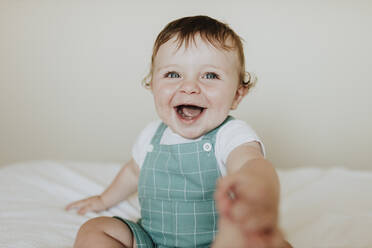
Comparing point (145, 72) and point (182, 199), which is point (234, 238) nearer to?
point (182, 199)

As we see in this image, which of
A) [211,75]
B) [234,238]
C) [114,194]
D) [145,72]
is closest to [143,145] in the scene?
[114,194]

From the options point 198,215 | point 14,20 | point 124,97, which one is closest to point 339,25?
point 124,97

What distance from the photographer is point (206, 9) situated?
1960 mm

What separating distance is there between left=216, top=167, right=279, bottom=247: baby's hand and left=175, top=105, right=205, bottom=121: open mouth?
447mm

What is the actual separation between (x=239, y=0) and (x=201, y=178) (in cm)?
138

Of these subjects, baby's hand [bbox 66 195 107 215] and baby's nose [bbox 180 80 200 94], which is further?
baby's hand [bbox 66 195 107 215]

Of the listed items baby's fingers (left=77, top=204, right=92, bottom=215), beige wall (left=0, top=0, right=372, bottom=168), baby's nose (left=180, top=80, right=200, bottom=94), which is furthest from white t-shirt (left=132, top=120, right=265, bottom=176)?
beige wall (left=0, top=0, right=372, bottom=168)

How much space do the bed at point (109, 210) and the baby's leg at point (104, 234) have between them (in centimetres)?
13

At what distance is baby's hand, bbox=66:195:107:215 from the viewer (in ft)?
3.70

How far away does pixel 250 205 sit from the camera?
0.44 m

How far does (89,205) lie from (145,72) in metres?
1.10

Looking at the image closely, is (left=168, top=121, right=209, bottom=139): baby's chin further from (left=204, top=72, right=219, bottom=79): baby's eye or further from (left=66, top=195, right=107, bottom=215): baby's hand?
(left=66, top=195, right=107, bottom=215): baby's hand

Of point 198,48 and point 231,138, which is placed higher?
point 198,48

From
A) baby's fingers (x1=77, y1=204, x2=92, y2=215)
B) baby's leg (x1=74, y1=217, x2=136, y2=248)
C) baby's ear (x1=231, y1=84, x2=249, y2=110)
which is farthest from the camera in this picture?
baby's fingers (x1=77, y1=204, x2=92, y2=215)
